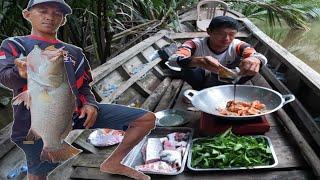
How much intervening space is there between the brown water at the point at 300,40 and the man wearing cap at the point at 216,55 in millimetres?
5418

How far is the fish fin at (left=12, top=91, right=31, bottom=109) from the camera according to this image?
1192mm

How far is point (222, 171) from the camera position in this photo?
185cm

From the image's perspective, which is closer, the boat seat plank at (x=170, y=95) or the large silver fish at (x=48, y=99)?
the large silver fish at (x=48, y=99)

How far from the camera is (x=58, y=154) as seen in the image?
4.22ft

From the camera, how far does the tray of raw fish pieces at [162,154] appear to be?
1.86 metres

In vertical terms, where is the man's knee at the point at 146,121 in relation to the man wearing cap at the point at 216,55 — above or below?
above

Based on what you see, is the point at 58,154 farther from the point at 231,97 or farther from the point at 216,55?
the point at 216,55

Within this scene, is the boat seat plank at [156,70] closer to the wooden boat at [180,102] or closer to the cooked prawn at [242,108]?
the wooden boat at [180,102]

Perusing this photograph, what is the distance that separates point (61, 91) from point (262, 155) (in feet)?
3.68

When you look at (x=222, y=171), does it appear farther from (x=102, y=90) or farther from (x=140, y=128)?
(x=102, y=90)

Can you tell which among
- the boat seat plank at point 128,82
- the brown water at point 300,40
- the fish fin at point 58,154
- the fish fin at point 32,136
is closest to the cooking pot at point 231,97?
the boat seat plank at point 128,82

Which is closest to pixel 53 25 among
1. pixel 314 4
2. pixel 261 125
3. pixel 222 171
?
pixel 222 171

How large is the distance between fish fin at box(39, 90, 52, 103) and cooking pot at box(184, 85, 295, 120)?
1.11 metres

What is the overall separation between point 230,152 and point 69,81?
988 mm
